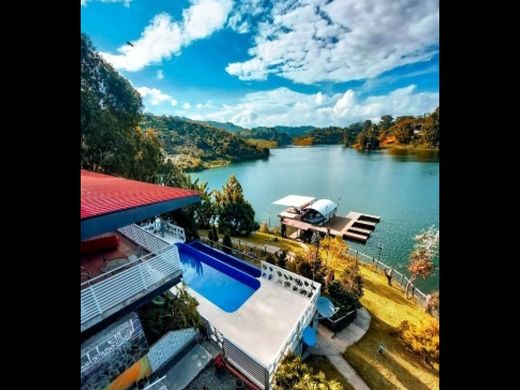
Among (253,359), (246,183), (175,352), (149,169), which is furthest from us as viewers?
(246,183)

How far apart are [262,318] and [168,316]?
123 inches

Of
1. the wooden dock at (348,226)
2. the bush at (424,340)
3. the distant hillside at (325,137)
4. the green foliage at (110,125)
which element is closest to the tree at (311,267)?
the bush at (424,340)

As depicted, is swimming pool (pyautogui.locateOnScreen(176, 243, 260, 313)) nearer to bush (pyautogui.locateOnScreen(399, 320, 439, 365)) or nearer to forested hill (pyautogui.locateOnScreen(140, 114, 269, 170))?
bush (pyautogui.locateOnScreen(399, 320, 439, 365))

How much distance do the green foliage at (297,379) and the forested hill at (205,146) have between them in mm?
56181

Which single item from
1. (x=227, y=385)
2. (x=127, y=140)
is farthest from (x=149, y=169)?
(x=227, y=385)

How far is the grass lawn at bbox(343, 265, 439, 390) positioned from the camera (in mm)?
7223

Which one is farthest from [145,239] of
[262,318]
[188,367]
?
[262,318]

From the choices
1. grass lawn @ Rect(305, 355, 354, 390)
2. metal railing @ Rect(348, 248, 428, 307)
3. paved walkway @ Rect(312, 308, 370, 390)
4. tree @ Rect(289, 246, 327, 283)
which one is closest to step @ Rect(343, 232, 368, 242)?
metal railing @ Rect(348, 248, 428, 307)

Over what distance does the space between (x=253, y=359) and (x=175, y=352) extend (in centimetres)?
206

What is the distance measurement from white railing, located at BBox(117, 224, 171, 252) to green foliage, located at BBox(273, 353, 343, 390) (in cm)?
386

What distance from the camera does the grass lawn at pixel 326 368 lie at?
6.95m

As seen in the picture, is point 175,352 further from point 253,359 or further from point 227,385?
point 253,359
